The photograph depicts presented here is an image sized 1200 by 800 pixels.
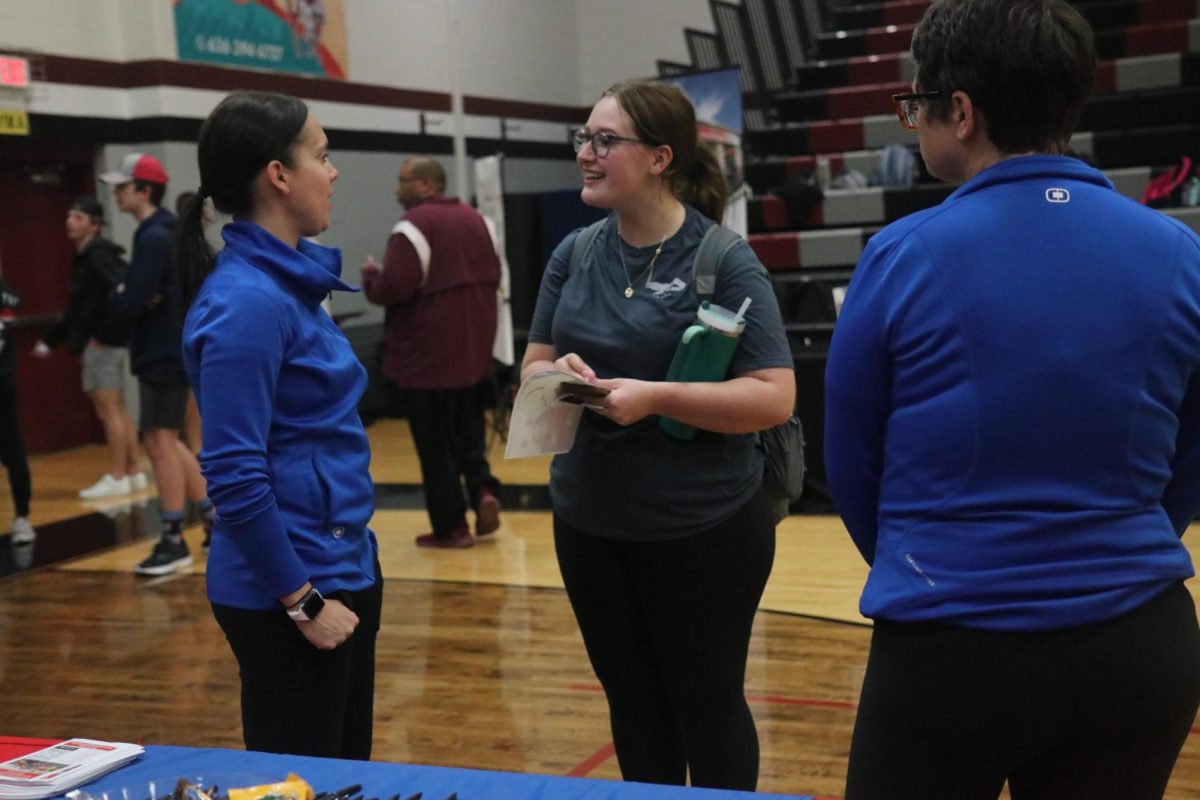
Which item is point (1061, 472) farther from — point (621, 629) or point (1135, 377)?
point (621, 629)

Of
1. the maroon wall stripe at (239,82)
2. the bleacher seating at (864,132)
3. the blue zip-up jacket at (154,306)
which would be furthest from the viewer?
the maroon wall stripe at (239,82)

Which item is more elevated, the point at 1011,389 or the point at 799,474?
the point at 1011,389

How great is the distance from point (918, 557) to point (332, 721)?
3.34 feet

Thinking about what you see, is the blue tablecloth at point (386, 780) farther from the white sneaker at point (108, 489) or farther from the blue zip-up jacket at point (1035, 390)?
the white sneaker at point (108, 489)

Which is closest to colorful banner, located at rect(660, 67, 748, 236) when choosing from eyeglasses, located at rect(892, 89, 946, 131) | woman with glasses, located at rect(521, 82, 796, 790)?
woman with glasses, located at rect(521, 82, 796, 790)

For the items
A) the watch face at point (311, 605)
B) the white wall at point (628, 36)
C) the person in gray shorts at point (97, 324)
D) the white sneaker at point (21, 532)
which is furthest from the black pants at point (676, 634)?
the white wall at point (628, 36)

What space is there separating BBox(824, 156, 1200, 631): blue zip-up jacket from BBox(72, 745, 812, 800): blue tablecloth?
361 mm

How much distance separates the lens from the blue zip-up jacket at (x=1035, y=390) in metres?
1.37

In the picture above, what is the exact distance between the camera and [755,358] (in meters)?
2.28

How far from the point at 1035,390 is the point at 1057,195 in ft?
0.68

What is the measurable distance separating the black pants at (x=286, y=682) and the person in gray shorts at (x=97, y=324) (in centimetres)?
Answer: 382

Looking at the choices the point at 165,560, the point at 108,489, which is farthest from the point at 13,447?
the point at 108,489

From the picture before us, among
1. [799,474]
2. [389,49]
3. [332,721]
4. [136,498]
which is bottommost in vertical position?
[136,498]


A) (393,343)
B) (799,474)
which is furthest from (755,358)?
(393,343)
